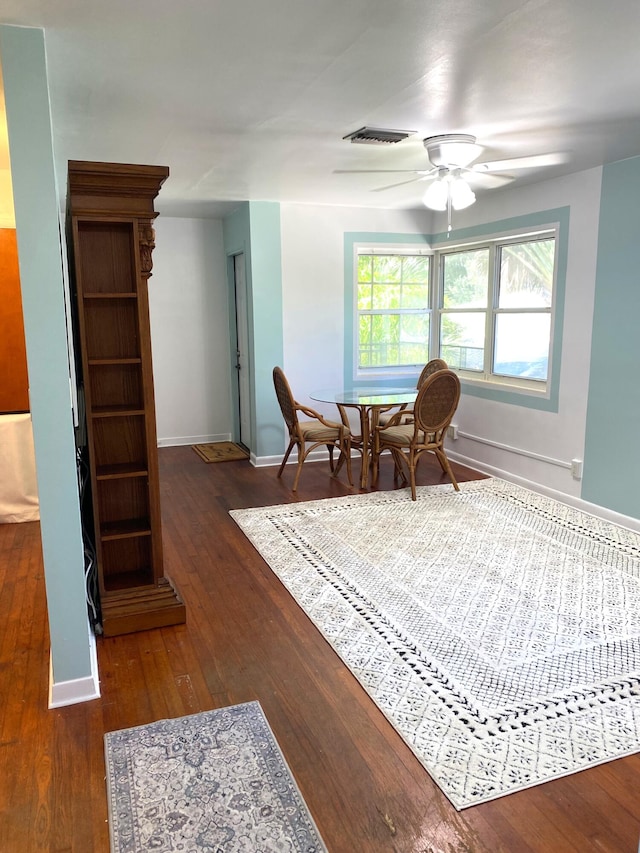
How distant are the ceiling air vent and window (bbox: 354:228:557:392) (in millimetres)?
1840

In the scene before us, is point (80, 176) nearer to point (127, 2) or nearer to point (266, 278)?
point (127, 2)

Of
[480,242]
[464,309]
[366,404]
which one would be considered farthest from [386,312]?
[366,404]

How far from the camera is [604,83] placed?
2.65 metres

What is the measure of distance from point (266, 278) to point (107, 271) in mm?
2937

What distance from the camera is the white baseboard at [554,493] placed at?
420 centimetres

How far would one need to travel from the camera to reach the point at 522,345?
526 centimetres

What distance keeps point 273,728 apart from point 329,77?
2.50 metres

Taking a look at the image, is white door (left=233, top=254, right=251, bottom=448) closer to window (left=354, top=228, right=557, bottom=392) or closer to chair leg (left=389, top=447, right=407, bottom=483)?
window (left=354, top=228, right=557, bottom=392)

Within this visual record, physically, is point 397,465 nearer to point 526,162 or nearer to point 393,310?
point 393,310

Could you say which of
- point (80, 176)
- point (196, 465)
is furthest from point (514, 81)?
point (196, 465)

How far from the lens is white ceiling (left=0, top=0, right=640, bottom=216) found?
2.03m

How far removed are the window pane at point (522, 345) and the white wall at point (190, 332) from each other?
9.19 ft

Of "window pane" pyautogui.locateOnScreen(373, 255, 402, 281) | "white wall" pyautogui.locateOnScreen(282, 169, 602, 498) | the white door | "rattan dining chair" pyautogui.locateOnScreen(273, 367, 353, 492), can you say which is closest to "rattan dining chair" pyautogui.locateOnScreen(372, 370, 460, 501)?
"rattan dining chair" pyautogui.locateOnScreen(273, 367, 353, 492)

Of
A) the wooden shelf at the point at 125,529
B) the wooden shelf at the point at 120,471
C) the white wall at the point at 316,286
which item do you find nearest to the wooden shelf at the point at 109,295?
the wooden shelf at the point at 120,471
